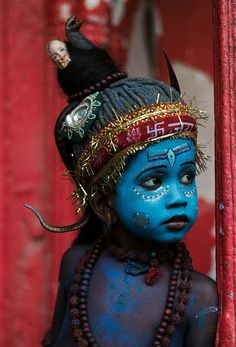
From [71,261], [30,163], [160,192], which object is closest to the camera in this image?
[160,192]

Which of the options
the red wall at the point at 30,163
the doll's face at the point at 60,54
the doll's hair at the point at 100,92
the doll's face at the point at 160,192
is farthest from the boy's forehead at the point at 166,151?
the red wall at the point at 30,163

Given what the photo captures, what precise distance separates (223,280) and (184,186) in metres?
0.24

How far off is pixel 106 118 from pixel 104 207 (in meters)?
0.24

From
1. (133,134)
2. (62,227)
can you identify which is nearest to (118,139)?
(133,134)

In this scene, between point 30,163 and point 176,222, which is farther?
point 30,163

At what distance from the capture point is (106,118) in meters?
1.73

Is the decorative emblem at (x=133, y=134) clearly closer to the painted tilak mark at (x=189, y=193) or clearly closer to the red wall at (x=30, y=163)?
the painted tilak mark at (x=189, y=193)

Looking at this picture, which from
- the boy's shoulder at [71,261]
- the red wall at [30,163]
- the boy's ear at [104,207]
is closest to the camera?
the boy's ear at [104,207]

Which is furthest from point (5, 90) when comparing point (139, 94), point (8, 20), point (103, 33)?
point (139, 94)

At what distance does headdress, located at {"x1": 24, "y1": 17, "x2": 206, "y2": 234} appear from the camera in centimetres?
168

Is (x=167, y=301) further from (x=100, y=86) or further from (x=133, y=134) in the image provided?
(x=100, y=86)

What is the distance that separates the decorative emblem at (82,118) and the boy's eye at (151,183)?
0.21m

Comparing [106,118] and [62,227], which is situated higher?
[106,118]

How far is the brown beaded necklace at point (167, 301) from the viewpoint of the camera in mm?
1674
